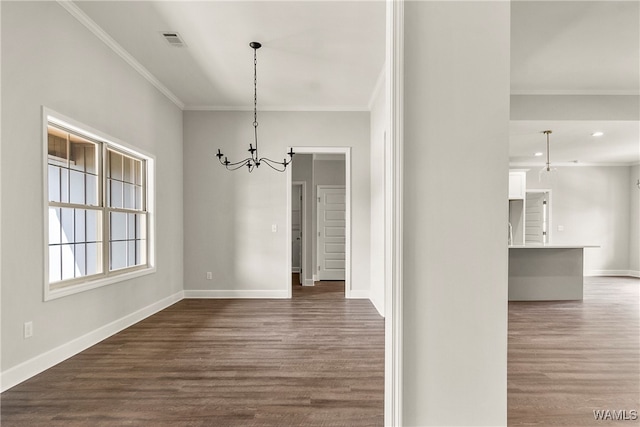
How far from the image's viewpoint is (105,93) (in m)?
3.89

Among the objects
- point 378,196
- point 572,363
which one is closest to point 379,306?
point 378,196

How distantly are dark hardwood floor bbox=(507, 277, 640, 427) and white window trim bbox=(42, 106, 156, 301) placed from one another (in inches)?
137

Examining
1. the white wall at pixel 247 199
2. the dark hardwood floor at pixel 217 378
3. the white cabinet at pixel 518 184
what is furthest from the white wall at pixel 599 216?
the dark hardwood floor at pixel 217 378

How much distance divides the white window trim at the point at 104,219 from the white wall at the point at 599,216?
29.3 feet

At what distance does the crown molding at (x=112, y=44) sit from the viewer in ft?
10.8

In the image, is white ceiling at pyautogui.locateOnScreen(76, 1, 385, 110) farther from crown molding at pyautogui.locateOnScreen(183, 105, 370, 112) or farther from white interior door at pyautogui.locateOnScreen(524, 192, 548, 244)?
white interior door at pyautogui.locateOnScreen(524, 192, 548, 244)

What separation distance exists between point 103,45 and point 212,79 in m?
1.34

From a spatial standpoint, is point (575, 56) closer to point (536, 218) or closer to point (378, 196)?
point (378, 196)

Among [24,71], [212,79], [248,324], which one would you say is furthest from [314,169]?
[24,71]

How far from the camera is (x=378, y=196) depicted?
5348 millimetres

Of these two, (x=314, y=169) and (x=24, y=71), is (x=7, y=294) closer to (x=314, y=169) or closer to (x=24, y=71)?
(x=24, y=71)

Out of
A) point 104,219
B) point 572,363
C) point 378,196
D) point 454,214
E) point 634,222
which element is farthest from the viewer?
point 634,222

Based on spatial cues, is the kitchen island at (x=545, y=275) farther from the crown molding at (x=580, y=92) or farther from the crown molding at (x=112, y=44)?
the crown molding at (x=112, y=44)

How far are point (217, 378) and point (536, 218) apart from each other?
30.2 ft
